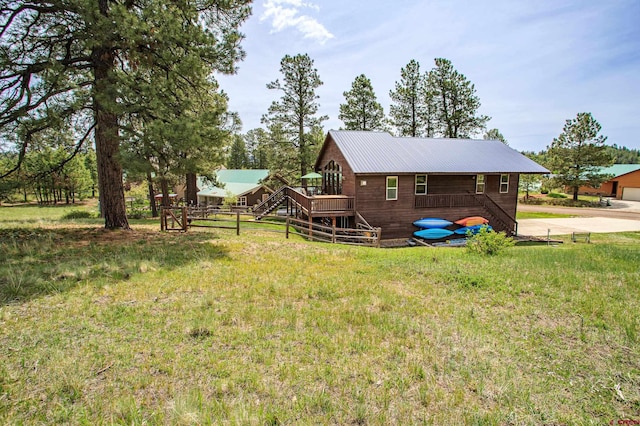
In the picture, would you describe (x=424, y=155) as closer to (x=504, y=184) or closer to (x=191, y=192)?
(x=504, y=184)

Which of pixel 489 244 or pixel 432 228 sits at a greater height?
pixel 489 244

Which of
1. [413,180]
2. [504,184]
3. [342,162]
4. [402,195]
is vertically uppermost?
[342,162]

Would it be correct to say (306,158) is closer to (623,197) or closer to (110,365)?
(110,365)

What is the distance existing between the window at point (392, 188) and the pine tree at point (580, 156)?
115 feet

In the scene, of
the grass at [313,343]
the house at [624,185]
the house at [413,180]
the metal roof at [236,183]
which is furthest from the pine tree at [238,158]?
the grass at [313,343]

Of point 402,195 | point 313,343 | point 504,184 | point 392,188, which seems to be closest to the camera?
point 313,343

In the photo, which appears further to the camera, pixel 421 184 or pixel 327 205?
pixel 421 184

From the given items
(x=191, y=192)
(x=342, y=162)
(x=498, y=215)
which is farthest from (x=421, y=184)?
(x=191, y=192)

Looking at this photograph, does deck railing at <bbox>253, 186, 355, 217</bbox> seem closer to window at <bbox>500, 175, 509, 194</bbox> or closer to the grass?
the grass

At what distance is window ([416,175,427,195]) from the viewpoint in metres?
21.5

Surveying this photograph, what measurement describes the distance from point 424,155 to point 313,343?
20188 mm

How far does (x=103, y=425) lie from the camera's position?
122 inches

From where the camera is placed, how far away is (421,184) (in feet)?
70.8

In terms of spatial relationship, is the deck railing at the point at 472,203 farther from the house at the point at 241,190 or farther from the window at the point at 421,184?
the house at the point at 241,190
